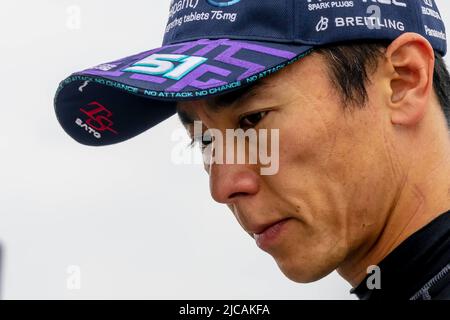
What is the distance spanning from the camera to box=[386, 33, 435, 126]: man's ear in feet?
11.2

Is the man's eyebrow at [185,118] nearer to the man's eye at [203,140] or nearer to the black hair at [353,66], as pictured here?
the man's eye at [203,140]

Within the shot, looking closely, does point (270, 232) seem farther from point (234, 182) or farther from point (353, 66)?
point (353, 66)

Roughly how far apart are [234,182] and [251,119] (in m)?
0.24

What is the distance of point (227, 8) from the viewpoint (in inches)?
138

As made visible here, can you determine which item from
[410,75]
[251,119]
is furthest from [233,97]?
[410,75]

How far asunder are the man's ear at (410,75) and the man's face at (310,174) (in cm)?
7

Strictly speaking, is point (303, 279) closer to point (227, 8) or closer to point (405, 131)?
point (405, 131)

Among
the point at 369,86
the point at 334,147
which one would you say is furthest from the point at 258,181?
the point at 369,86

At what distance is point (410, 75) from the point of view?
3428 millimetres

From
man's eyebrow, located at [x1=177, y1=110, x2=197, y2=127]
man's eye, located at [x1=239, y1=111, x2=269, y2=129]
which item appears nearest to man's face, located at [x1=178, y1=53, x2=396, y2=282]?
man's eye, located at [x1=239, y1=111, x2=269, y2=129]

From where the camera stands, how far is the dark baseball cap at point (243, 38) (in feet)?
10.9

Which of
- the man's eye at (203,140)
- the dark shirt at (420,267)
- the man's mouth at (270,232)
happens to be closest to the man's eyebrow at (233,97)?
the man's eye at (203,140)

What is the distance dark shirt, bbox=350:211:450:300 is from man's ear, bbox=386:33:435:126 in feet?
1.37
